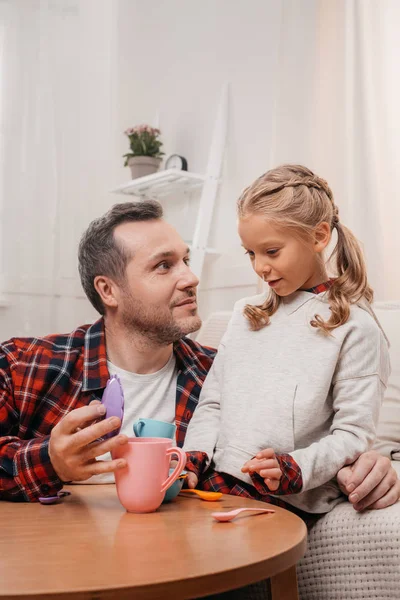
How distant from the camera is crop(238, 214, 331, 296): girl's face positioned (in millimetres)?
1223

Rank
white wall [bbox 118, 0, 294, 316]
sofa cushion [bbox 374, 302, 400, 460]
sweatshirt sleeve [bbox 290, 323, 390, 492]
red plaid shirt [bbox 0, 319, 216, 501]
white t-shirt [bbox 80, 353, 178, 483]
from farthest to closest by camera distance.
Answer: white wall [bbox 118, 0, 294, 316] → sofa cushion [bbox 374, 302, 400, 460] → white t-shirt [bbox 80, 353, 178, 483] → red plaid shirt [bbox 0, 319, 216, 501] → sweatshirt sleeve [bbox 290, 323, 390, 492]

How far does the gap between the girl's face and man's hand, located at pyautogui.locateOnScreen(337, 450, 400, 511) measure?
12.6 inches

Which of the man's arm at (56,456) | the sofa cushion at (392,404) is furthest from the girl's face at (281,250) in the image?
the sofa cushion at (392,404)

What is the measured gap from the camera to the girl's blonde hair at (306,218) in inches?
47.9

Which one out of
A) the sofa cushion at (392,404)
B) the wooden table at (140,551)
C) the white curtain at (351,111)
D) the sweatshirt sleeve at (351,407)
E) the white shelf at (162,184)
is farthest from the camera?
the white shelf at (162,184)

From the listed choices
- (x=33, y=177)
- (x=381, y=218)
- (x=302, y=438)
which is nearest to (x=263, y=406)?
(x=302, y=438)

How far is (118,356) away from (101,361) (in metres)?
0.13

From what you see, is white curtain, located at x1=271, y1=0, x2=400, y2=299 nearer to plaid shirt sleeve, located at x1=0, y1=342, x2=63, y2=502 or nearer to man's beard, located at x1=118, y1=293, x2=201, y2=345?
man's beard, located at x1=118, y1=293, x2=201, y2=345

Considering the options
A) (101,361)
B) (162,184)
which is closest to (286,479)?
(101,361)

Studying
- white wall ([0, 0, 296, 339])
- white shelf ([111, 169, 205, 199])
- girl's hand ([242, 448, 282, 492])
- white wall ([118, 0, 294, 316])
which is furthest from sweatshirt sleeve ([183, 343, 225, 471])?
white shelf ([111, 169, 205, 199])

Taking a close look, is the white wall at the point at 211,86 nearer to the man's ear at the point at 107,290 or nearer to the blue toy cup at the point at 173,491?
the man's ear at the point at 107,290

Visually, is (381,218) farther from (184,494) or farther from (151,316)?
(184,494)

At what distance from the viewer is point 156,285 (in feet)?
5.15

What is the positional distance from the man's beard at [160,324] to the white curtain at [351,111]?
104 centimetres
